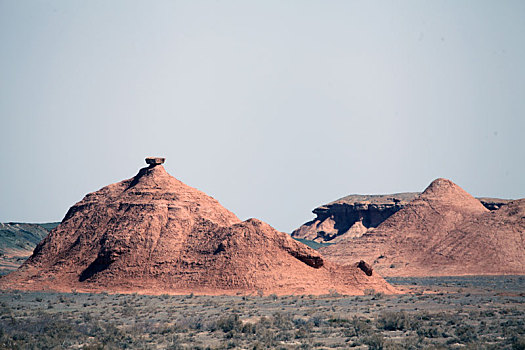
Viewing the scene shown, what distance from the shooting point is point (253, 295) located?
41.9 metres

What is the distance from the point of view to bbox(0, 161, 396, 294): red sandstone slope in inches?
1724

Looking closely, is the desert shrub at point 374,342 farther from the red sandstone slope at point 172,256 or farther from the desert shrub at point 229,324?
the red sandstone slope at point 172,256

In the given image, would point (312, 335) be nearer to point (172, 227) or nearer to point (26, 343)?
point (26, 343)

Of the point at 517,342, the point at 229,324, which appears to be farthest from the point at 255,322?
the point at 517,342

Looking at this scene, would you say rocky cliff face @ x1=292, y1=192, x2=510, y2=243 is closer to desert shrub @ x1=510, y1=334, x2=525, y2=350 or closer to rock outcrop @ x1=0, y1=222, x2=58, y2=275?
rock outcrop @ x1=0, y1=222, x2=58, y2=275

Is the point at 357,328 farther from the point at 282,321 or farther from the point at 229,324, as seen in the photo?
the point at 229,324

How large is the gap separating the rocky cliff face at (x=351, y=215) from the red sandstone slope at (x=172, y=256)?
7133 centimetres

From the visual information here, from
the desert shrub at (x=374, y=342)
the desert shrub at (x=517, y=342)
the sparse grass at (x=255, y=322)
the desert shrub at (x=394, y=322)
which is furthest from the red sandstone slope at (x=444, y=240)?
the desert shrub at (x=374, y=342)

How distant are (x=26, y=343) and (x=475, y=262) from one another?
178ft

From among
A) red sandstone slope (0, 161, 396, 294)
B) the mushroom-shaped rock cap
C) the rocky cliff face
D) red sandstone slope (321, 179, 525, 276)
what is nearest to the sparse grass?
red sandstone slope (0, 161, 396, 294)

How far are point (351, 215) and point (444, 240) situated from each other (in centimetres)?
5242

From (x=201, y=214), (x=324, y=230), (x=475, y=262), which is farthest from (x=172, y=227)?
(x=324, y=230)

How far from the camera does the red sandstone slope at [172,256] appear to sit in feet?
144

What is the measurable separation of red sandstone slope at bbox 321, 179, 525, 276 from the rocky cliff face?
1291 inches
